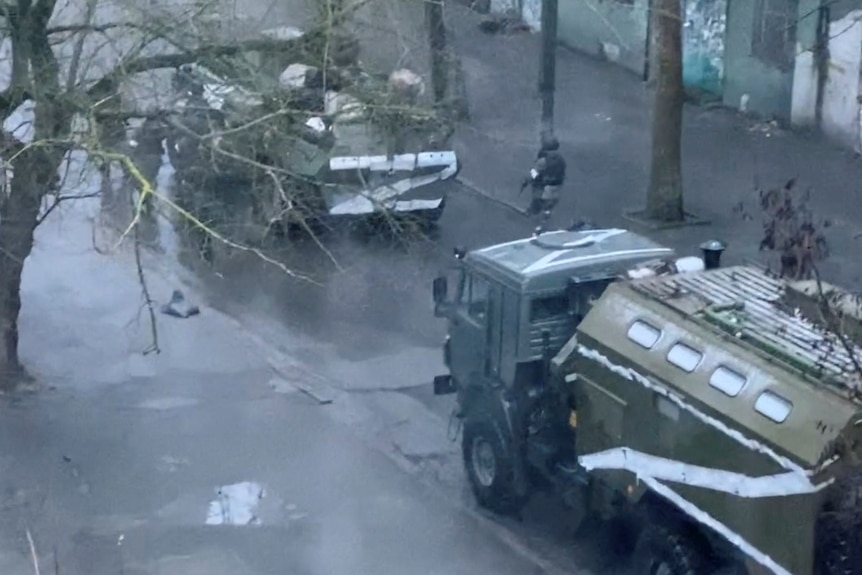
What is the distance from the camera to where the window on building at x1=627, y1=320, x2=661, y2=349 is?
9227mm

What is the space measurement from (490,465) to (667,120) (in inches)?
300

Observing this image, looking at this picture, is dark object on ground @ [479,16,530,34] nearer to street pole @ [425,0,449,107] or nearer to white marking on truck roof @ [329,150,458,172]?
street pole @ [425,0,449,107]

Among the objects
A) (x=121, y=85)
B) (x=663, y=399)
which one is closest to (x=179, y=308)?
(x=121, y=85)

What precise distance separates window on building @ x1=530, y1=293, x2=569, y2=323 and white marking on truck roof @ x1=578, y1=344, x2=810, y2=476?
2.23 ft

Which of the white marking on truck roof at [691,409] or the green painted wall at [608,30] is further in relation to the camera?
the green painted wall at [608,30]

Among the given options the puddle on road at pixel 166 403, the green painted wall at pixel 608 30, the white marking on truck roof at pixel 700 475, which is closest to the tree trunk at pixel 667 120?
the puddle on road at pixel 166 403

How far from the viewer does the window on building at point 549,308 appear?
34.3ft

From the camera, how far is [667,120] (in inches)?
701

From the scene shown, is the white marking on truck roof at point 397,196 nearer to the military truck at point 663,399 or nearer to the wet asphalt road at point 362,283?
the wet asphalt road at point 362,283

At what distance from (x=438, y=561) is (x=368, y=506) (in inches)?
43.9

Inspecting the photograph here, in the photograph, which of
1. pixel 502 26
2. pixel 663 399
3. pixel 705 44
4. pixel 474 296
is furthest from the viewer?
pixel 502 26

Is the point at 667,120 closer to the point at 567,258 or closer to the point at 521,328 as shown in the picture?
the point at 567,258

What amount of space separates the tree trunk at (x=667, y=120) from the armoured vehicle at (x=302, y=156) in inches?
95.9

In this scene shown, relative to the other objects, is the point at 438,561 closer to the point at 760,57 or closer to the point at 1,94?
the point at 1,94
